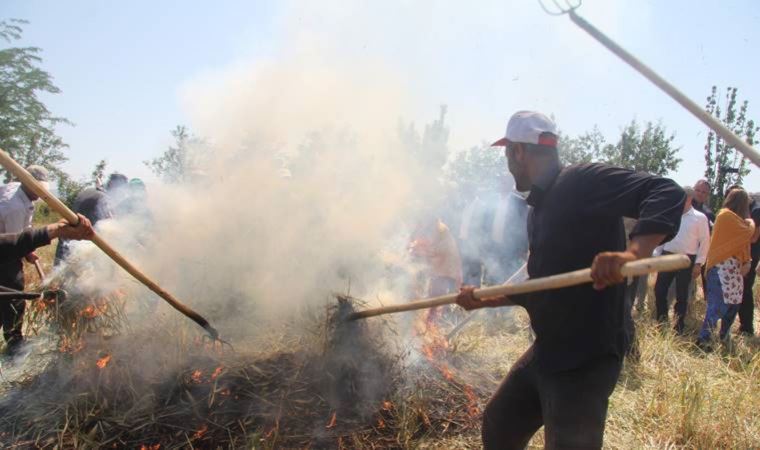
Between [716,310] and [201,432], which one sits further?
[716,310]

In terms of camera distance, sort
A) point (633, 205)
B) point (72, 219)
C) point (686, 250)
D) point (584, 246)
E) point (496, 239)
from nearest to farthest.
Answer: point (633, 205)
point (584, 246)
point (72, 219)
point (686, 250)
point (496, 239)

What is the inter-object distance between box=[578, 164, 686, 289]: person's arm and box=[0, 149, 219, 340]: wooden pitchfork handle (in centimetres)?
292

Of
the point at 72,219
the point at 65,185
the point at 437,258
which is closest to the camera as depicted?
the point at 72,219

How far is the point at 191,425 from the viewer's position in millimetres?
3182

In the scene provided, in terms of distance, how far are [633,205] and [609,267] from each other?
1.82 feet

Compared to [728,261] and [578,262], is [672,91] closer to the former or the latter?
[578,262]

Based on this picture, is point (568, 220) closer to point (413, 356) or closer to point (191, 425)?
point (413, 356)

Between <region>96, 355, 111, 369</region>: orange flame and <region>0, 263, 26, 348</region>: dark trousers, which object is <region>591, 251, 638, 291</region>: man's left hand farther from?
<region>0, 263, 26, 348</region>: dark trousers

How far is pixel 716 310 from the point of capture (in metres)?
6.12

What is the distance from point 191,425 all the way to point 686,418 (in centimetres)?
366

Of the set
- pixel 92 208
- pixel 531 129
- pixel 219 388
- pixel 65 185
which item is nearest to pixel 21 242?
pixel 219 388

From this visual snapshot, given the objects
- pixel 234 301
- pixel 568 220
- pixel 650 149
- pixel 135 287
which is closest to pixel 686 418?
pixel 568 220

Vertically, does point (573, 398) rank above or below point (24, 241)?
below

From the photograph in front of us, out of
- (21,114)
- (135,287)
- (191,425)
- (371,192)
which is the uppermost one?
(21,114)
